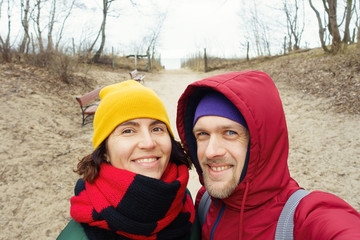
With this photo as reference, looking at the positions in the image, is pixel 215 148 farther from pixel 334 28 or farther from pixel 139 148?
pixel 334 28

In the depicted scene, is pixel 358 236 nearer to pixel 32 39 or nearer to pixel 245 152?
pixel 245 152

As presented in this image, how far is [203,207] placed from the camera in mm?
1735

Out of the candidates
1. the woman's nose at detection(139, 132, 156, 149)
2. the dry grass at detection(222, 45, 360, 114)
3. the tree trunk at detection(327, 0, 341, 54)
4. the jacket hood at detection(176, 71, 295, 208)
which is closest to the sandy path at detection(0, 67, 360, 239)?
the dry grass at detection(222, 45, 360, 114)

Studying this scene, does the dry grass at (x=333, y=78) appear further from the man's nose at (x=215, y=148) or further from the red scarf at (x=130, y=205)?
the red scarf at (x=130, y=205)

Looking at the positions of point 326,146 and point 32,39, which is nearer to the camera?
point 326,146

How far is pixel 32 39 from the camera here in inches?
387

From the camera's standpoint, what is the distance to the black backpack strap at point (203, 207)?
168cm

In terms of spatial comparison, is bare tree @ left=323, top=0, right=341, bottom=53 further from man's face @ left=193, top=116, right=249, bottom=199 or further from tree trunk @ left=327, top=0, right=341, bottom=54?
man's face @ left=193, top=116, right=249, bottom=199

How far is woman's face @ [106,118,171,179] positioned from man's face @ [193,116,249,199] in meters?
0.31

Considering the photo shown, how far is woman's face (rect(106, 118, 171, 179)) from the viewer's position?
142 centimetres

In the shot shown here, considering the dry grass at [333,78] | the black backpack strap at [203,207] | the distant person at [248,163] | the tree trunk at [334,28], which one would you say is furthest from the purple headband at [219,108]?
the tree trunk at [334,28]

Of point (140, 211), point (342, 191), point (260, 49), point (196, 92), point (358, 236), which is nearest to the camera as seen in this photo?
point (358, 236)

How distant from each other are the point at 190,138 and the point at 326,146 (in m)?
3.81

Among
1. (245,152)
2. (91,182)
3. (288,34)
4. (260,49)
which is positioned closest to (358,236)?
(245,152)
